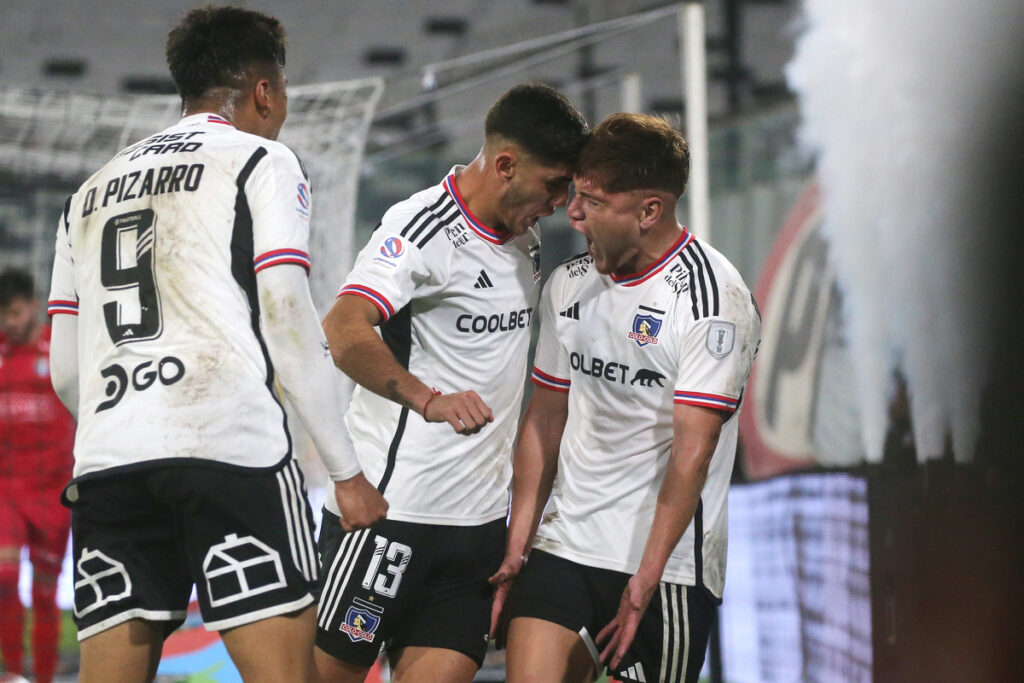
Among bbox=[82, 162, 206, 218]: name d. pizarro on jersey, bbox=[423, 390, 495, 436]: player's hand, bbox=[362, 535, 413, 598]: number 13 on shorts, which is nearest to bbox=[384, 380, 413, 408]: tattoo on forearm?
bbox=[423, 390, 495, 436]: player's hand

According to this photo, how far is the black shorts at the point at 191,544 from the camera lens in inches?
82.5

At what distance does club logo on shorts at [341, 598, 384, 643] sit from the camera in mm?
2705

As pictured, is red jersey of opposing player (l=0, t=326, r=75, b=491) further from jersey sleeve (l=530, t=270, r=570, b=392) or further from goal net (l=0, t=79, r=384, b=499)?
jersey sleeve (l=530, t=270, r=570, b=392)

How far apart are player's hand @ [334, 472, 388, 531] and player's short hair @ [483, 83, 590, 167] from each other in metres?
1.01

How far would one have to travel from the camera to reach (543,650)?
2621mm

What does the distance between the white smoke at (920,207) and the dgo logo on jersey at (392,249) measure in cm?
199

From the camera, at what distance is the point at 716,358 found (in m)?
2.52

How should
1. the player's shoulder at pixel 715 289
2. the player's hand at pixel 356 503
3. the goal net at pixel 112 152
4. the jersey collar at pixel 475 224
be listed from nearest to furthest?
1. the player's hand at pixel 356 503
2. the player's shoulder at pixel 715 289
3. the jersey collar at pixel 475 224
4. the goal net at pixel 112 152

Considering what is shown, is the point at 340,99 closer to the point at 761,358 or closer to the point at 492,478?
the point at 761,358

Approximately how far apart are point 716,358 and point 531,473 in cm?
60

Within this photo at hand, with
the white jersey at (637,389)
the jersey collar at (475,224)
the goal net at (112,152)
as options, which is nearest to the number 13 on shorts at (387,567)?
the white jersey at (637,389)

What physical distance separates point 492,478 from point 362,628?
19.7 inches

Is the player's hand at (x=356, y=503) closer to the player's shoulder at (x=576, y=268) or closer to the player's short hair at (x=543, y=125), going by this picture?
the player's shoulder at (x=576, y=268)

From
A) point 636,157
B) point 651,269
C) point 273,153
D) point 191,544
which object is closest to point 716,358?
point 651,269
